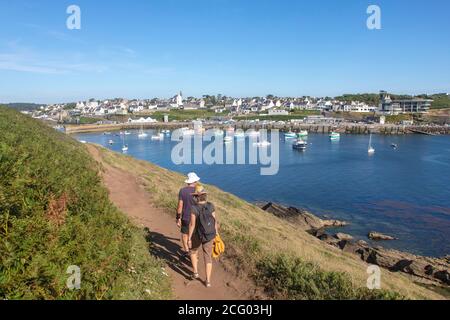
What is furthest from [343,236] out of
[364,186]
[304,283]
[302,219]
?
[304,283]

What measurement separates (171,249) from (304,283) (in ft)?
12.1

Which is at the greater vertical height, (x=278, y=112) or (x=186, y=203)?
(x=278, y=112)

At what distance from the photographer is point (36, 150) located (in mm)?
9086

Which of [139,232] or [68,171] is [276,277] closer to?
[139,232]

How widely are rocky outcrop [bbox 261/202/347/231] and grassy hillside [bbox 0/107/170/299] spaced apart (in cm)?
2270

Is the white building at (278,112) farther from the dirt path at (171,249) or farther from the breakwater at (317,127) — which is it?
the dirt path at (171,249)

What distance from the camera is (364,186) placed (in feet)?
151

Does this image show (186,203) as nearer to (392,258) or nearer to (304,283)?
(304,283)

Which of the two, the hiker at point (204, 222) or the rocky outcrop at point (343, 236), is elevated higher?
the hiker at point (204, 222)

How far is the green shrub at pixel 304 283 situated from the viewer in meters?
6.61

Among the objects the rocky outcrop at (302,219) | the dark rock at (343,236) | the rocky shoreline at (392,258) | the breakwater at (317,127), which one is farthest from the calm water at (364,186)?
the breakwater at (317,127)

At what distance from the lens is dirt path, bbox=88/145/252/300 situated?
7.06m

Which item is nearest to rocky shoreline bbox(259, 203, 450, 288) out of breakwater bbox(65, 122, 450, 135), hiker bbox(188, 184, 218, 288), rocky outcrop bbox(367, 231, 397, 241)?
rocky outcrop bbox(367, 231, 397, 241)

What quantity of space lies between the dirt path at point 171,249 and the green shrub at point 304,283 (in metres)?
0.52
